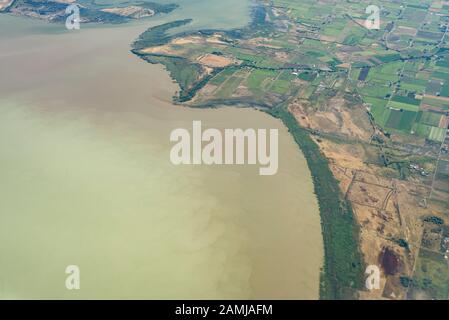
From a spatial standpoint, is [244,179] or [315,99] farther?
[315,99]

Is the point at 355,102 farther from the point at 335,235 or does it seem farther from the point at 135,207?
the point at 135,207

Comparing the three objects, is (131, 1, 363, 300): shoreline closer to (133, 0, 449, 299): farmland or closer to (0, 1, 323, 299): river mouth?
(133, 0, 449, 299): farmland

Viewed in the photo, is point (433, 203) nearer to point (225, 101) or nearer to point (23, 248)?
point (225, 101)

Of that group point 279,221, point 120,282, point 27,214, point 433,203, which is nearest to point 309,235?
point 279,221

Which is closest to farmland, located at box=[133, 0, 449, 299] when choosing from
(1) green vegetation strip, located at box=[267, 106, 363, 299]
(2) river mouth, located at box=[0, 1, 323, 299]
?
(1) green vegetation strip, located at box=[267, 106, 363, 299]

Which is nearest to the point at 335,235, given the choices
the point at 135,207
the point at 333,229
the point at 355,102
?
the point at 333,229

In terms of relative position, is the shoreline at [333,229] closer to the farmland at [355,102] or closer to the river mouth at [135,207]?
the farmland at [355,102]

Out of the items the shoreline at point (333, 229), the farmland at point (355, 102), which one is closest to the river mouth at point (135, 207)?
the shoreline at point (333, 229)
